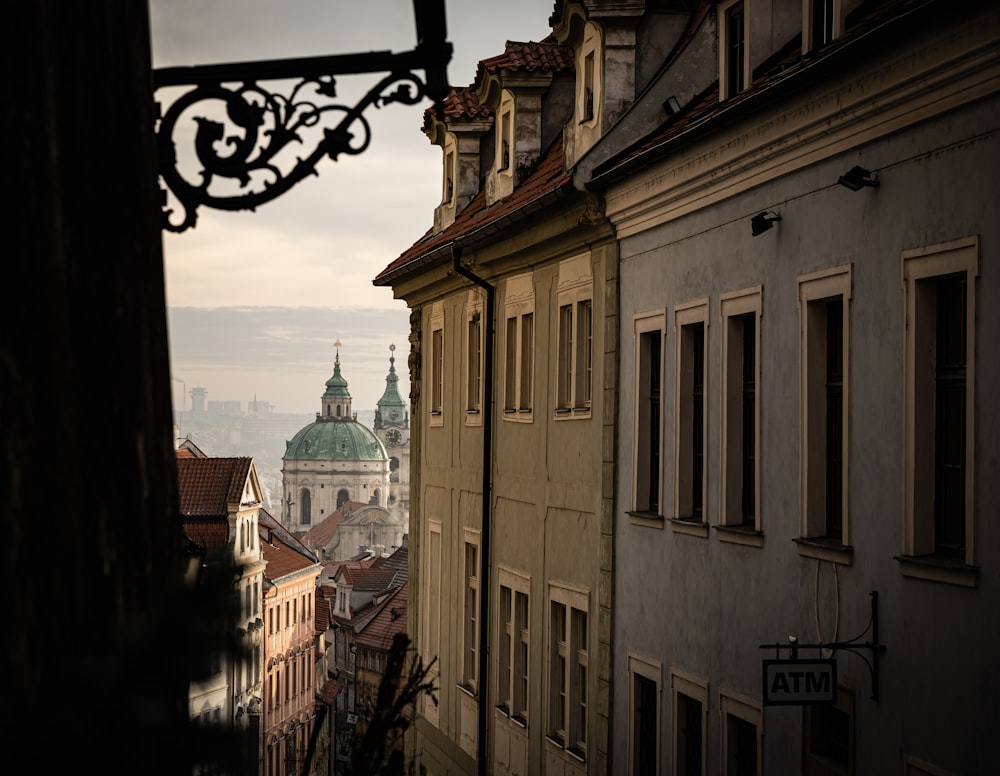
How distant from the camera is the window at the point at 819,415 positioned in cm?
1135

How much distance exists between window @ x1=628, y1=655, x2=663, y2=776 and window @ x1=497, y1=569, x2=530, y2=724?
3.82 m

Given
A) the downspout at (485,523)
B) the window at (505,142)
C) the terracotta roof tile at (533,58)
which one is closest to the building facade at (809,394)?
the terracotta roof tile at (533,58)

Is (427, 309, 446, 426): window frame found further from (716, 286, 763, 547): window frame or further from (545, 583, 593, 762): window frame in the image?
(716, 286, 763, 547): window frame

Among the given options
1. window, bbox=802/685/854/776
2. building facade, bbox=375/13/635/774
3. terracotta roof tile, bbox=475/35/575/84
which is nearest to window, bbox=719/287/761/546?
window, bbox=802/685/854/776

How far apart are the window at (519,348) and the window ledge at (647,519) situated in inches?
164

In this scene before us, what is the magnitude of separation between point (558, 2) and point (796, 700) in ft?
32.0

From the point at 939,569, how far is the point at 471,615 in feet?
43.6

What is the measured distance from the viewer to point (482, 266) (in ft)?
70.9

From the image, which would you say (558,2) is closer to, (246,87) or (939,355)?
(939,355)

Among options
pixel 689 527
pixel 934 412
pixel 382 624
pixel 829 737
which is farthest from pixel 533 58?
pixel 382 624

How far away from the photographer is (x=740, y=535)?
12766 millimetres

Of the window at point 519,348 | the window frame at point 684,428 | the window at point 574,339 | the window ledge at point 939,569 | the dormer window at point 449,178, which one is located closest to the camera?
the window ledge at point 939,569

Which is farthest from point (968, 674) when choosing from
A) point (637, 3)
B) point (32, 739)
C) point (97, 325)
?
point (637, 3)

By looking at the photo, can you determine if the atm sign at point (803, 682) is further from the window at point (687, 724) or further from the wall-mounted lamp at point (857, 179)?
the window at point (687, 724)
